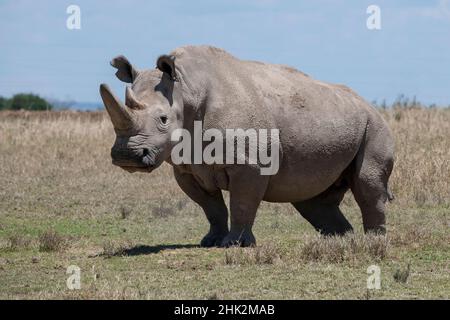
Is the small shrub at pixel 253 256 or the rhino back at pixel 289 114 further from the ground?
the rhino back at pixel 289 114

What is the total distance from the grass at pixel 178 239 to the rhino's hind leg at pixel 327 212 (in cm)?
31

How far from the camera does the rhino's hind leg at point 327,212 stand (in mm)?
13023

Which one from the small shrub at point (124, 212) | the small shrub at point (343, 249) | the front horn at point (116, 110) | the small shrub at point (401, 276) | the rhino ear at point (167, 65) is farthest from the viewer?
the small shrub at point (124, 212)

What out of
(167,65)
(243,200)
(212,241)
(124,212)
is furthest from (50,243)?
(124,212)

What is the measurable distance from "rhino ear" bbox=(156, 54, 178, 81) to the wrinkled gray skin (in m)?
0.01

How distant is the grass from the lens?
9.51 meters

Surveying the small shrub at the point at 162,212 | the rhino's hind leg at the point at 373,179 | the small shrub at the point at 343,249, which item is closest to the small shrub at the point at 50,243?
the small shrub at the point at 343,249

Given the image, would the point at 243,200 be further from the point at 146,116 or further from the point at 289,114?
the point at 146,116

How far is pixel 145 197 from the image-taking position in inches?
719

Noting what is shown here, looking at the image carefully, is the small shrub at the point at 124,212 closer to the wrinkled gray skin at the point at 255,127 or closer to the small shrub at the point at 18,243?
the small shrub at the point at 18,243

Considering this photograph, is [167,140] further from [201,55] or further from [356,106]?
[356,106]
